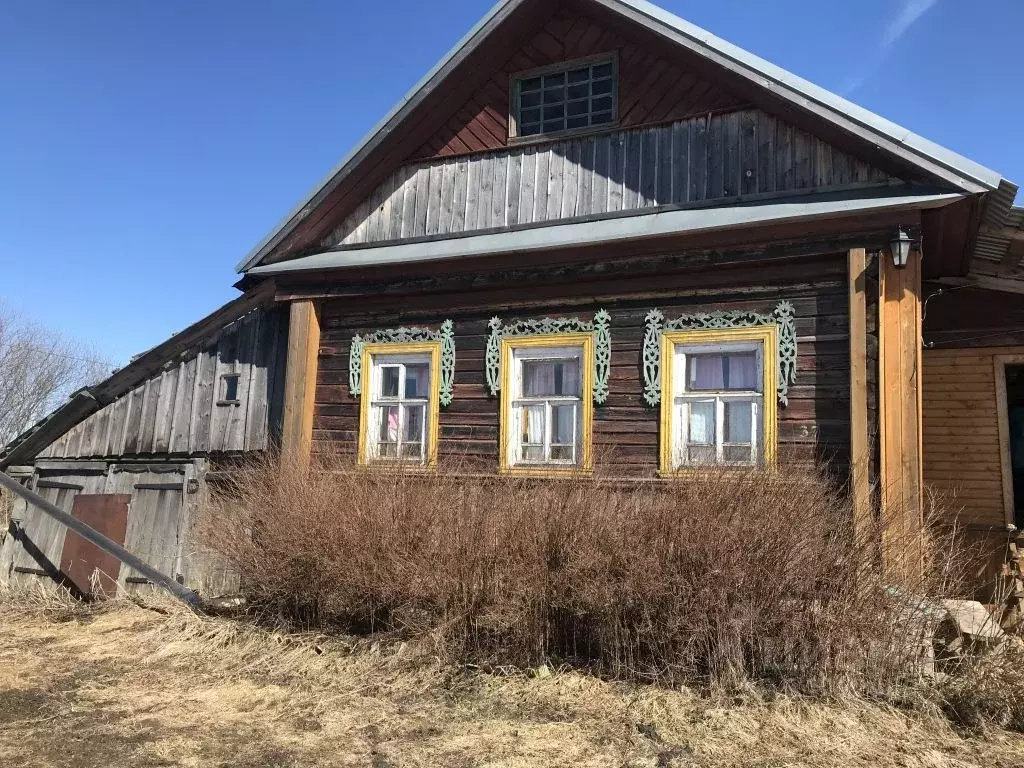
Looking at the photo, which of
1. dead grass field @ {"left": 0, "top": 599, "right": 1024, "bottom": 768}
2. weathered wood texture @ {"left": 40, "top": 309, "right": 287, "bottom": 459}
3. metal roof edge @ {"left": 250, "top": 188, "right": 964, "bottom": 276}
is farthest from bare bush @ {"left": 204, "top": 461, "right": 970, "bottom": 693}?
weathered wood texture @ {"left": 40, "top": 309, "right": 287, "bottom": 459}

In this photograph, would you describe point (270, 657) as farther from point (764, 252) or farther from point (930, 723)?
point (764, 252)

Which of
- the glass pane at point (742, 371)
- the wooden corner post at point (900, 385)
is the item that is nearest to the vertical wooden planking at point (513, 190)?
the glass pane at point (742, 371)

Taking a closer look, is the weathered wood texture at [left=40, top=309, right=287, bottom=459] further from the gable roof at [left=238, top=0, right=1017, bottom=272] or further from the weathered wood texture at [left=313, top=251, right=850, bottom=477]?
the gable roof at [left=238, top=0, right=1017, bottom=272]

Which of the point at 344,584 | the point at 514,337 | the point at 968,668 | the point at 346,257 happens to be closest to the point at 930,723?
the point at 968,668

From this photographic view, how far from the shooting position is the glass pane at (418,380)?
10023 mm

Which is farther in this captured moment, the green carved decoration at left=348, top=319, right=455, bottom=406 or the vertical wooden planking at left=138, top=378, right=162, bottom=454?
the vertical wooden planking at left=138, top=378, right=162, bottom=454

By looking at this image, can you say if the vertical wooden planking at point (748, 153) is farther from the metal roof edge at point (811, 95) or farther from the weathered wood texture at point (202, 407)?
the weathered wood texture at point (202, 407)

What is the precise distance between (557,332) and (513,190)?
6.49ft

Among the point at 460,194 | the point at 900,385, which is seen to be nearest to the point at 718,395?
the point at 900,385

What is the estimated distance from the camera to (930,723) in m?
5.04

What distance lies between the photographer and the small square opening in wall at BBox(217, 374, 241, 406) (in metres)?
10.9

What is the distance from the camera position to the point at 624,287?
8.96m

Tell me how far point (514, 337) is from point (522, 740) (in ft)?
16.9

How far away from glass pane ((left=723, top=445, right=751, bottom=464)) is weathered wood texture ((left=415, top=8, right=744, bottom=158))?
370 centimetres
